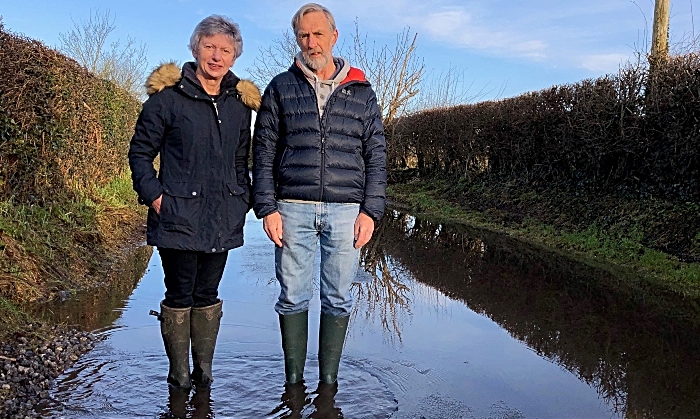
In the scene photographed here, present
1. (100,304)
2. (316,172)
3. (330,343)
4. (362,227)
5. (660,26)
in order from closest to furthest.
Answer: (316,172) < (362,227) < (330,343) < (100,304) < (660,26)

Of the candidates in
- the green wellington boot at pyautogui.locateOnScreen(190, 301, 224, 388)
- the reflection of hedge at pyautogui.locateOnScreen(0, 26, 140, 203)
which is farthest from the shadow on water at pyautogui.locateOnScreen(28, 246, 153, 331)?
the green wellington boot at pyautogui.locateOnScreen(190, 301, 224, 388)

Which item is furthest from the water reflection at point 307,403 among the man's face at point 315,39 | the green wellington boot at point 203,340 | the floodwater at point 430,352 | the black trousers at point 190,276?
the man's face at point 315,39

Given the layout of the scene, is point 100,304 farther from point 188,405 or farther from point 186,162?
point 186,162

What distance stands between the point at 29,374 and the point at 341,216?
1871 millimetres

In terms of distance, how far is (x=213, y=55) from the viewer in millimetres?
3357

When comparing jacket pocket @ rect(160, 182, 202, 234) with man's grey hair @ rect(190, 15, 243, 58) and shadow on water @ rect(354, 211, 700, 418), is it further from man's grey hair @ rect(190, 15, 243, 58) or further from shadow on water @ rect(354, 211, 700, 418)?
shadow on water @ rect(354, 211, 700, 418)

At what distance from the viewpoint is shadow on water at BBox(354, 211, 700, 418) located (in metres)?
3.99

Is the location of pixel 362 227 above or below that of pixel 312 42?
below

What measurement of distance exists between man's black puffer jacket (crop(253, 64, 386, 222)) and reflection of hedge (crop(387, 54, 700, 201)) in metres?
6.78

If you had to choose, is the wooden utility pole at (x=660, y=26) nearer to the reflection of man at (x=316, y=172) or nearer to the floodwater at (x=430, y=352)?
the floodwater at (x=430, y=352)

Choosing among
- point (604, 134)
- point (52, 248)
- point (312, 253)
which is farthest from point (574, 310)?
point (604, 134)

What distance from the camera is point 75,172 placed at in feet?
25.0

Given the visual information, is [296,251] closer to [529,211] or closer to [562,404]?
[562,404]

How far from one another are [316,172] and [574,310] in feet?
11.3
